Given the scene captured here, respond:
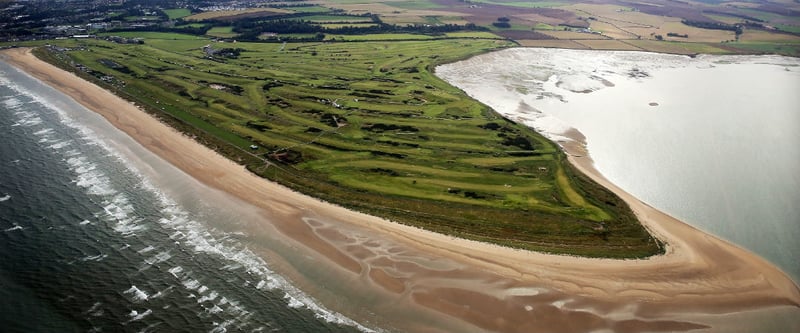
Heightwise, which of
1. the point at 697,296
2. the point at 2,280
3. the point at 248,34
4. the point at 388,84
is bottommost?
the point at 697,296

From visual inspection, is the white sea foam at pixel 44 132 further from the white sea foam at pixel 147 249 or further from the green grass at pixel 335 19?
the green grass at pixel 335 19

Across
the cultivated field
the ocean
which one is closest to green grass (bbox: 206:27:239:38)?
the cultivated field

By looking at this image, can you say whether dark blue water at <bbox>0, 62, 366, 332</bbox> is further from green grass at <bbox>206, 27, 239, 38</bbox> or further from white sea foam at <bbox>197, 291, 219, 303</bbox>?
green grass at <bbox>206, 27, 239, 38</bbox>

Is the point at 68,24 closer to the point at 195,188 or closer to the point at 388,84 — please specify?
the point at 388,84

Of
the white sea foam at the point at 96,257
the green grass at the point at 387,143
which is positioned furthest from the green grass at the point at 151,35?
the white sea foam at the point at 96,257

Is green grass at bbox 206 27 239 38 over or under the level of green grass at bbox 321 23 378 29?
under

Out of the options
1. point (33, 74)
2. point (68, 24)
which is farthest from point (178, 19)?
point (33, 74)

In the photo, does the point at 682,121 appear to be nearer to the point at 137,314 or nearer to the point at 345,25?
the point at 137,314
